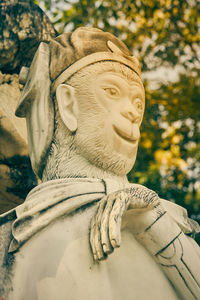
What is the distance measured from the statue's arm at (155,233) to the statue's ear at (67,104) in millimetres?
666

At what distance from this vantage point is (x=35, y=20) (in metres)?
4.33

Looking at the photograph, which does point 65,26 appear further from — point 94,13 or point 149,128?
point 149,128

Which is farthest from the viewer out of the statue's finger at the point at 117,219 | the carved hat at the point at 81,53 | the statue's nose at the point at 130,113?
the carved hat at the point at 81,53

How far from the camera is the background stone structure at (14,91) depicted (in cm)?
407

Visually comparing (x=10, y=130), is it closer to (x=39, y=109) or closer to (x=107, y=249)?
(x=39, y=109)

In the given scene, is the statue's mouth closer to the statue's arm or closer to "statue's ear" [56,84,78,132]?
"statue's ear" [56,84,78,132]

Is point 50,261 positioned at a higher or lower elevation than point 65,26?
higher

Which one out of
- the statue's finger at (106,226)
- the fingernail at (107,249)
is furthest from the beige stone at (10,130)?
the fingernail at (107,249)

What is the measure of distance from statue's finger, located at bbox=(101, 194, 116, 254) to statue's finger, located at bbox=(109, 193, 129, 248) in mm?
27

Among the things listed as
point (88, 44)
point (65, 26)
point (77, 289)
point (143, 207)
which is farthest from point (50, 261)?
point (65, 26)

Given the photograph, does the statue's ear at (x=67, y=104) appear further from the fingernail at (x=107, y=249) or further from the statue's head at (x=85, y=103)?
the fingernail at (x=107, y=249)

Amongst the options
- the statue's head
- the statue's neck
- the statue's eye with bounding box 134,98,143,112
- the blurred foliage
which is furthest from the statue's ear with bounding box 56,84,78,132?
the blurred foliage

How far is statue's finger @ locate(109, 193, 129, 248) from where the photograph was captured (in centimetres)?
244

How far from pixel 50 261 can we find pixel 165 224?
2.21 feet
